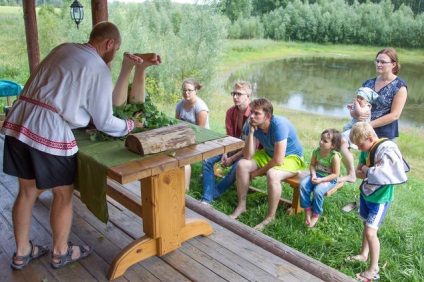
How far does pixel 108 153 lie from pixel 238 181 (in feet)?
4.79

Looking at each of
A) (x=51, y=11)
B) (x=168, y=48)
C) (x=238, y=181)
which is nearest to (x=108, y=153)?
(x=238, y=181)

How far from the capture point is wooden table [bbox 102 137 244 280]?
1842mm

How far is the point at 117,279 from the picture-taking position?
6.32 feet

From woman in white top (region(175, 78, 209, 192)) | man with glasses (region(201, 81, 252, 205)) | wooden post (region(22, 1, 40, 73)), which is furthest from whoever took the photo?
wooden post (region(22, 1, 40, 73))

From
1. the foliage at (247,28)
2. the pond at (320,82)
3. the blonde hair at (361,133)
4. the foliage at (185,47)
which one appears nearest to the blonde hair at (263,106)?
the blonde hair at (361,133)

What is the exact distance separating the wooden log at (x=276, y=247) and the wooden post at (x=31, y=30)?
438 centimetres

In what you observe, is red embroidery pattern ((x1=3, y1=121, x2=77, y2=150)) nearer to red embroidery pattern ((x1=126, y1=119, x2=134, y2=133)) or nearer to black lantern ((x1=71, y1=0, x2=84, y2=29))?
red embroidery pattern ((x1=126, y1=119, x2=134, y2=133))

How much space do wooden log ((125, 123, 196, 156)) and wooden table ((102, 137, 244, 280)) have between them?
4 centimetres

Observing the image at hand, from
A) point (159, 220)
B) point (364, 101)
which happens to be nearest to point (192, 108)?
point (364, 101)

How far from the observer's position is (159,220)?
2031 mm

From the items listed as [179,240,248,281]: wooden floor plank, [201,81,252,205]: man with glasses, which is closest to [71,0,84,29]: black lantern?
[201,81,252,205]: man with glasses

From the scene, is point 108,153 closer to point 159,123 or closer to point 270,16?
point 159,123

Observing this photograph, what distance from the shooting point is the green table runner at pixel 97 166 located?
173cm

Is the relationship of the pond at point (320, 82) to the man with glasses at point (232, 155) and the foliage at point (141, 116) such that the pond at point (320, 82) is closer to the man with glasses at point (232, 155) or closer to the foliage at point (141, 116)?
the man with glasses at point (232, 155)
